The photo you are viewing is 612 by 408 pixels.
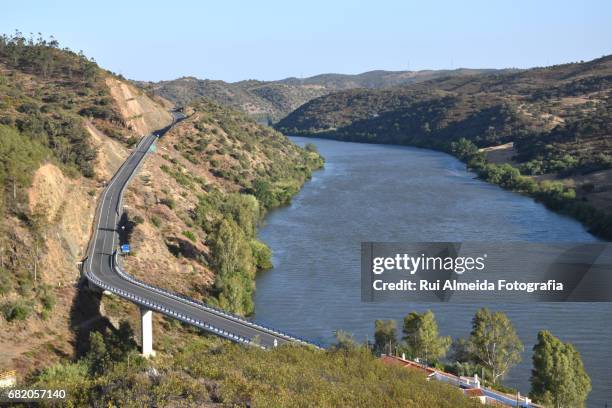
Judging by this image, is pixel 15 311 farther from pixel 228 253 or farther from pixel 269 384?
pixel 269 384

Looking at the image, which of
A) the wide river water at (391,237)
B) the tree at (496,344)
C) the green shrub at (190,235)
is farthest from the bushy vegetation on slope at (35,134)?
the tree at (496,344)

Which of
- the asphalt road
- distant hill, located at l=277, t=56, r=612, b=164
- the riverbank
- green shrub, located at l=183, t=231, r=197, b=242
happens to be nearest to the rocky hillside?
the asphalt road

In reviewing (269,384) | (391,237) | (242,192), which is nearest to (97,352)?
(269,384)

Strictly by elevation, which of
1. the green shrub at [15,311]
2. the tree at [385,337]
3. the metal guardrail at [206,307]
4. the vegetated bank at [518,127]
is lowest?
the tree at [385,337]

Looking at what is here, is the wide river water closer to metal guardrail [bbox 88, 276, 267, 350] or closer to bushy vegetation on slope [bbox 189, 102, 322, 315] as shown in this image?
bushy vegetation on slope [bbox 189, 102, 322, 315]

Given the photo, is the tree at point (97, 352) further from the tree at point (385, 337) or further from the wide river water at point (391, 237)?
the tree at point (385, 337)

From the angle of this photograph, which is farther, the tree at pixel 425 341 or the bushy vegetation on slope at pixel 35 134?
the bushy vegetation on slope at pixel 35 134
